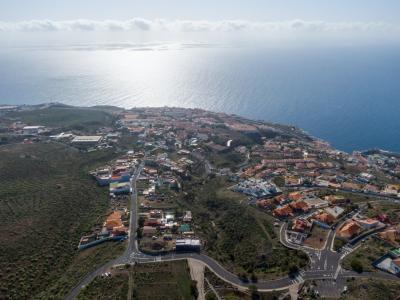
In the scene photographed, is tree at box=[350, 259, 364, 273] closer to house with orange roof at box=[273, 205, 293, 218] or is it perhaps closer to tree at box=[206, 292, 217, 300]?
house with orange roof at box=[273, 205, 293, 218]

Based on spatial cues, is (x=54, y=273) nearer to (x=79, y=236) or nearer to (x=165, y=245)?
(x=79, y=236)

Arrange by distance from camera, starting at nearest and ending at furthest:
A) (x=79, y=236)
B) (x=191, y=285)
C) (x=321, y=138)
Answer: (x=191, y=285) → (x=79, y=236) → (x=321, y=138)

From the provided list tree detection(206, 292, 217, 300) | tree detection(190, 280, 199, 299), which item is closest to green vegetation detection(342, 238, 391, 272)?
tree detection(206, 292, 217, 300)

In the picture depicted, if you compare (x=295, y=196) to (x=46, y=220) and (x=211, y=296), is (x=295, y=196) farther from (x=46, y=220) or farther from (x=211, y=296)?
(x=46, y=220)

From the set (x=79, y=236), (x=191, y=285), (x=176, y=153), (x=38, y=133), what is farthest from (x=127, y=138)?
(x=191, y=285)

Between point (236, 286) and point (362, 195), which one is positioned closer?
point (236, 286)

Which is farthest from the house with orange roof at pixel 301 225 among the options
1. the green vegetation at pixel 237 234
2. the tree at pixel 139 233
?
the tree at pixel 139 233

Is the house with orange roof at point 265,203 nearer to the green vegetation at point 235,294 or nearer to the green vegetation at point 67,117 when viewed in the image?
the green vegetation at point 235,294
